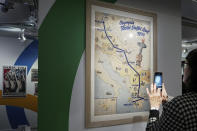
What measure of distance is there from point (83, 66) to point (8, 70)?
365 centimetres

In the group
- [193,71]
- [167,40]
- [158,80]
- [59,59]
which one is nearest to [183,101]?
[193,71]

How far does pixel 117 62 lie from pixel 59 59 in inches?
23.7

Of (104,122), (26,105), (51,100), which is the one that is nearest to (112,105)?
(104,122)

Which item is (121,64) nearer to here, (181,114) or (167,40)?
(167,40)

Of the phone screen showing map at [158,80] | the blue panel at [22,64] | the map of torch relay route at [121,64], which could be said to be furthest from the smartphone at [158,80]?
the blue panel at [22,64]

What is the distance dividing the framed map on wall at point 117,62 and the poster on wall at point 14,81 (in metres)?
3.47

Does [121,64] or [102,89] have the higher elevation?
[121,64]

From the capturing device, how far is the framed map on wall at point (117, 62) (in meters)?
1.77

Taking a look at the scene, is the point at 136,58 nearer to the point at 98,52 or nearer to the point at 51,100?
the point at 98,52

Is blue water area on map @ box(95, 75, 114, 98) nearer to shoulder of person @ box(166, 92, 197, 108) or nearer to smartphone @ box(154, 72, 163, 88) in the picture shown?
smartphone @ box(154, 72, 163, 88)

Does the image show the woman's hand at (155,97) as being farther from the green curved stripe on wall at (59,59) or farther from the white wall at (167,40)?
the green curved stripe on wall at (59,59)

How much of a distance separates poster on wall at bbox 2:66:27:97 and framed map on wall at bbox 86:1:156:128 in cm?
347

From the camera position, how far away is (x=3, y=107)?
15.1ft

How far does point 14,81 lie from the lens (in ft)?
15.7
